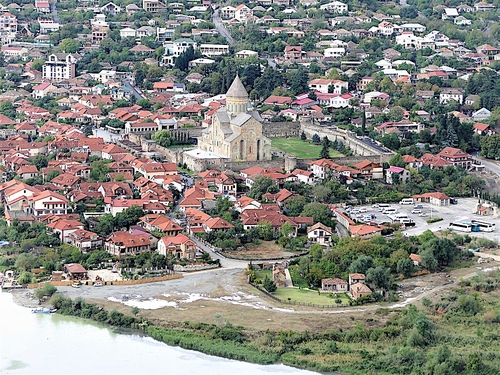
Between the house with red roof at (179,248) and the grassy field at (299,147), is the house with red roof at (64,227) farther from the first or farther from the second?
the grassy field at (299,147)

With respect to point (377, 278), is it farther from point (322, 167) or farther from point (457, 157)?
point (457, 157)

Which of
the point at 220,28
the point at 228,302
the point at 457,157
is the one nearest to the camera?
the point at 228,302

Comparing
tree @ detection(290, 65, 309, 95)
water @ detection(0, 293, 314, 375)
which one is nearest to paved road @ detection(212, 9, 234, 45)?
tree @ detection(290, 65, 309, 95)

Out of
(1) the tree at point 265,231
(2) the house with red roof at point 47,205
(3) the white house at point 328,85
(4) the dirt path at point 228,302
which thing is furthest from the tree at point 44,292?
(3) the white house at point 328,85

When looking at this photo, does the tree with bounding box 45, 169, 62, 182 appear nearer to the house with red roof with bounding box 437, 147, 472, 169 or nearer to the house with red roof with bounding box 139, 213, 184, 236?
the house with red roof with bounding box 139, 213, 184, 236

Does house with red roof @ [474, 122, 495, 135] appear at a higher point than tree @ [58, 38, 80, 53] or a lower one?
lower

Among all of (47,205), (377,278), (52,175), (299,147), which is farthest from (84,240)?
(299,147)

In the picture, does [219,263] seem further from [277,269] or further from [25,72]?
[25,72]
